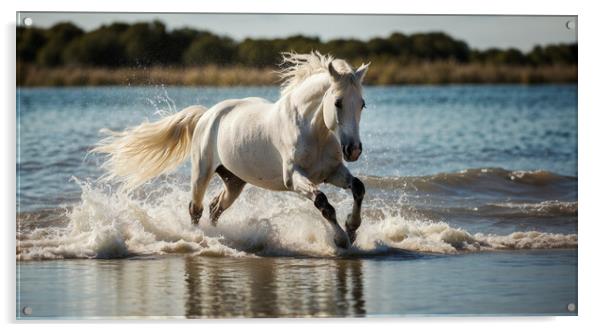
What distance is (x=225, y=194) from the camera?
28.5 ft

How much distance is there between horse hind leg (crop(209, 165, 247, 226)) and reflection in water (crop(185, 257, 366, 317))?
2.31 feet

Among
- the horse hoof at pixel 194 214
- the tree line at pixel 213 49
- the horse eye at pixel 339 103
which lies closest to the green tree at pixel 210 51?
the tree line at pixel 213 49

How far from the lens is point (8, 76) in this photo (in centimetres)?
738

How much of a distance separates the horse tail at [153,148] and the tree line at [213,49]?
467 millimetres

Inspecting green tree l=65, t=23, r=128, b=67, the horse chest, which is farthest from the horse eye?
green tree l=65, t=23, r=128, b=67

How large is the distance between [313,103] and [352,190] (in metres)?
0.59

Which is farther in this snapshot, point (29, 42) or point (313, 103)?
point (313, 103)

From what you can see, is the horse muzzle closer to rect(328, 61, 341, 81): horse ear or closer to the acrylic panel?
the acrylic panel

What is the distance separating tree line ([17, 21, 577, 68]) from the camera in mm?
8125

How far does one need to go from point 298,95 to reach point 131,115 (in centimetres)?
299

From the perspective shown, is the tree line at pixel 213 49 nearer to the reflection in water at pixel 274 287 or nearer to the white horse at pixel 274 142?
the white horse at pixel 274 142

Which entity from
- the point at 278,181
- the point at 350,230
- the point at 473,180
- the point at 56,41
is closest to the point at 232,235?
the point at 278,181

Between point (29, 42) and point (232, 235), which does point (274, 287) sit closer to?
point (232, 235)
